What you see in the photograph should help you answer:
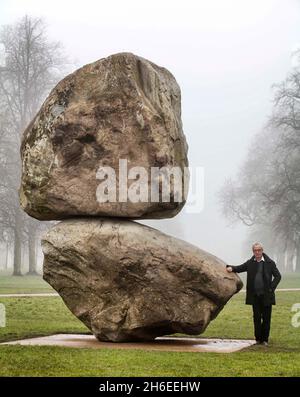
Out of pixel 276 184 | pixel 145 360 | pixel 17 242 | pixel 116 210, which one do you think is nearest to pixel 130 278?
pixel 116 210

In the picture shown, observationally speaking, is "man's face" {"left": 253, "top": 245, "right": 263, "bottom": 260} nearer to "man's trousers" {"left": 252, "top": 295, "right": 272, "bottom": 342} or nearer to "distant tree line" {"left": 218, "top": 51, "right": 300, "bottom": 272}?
"man's trousers" {"left": 252, "top": 295, "right": 272, "bottom": 342}

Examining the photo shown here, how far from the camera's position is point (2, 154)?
130ft

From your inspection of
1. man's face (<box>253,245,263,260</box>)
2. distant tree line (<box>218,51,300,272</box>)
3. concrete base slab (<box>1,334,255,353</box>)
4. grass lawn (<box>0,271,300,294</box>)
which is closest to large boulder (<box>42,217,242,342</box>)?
concrete base slab (<box>1,334,255,353</box>)

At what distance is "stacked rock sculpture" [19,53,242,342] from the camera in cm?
1316

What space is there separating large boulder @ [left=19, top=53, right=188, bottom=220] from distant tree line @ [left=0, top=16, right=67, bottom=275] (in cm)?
2600

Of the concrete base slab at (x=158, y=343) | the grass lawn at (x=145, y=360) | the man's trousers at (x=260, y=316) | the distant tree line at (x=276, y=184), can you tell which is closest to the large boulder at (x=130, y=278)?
the concrete base slab at (x=158, y=343)

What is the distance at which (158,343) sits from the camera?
1409cm

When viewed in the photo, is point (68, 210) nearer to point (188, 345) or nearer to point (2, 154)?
point (188, 345)

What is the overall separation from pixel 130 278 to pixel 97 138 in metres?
2.78

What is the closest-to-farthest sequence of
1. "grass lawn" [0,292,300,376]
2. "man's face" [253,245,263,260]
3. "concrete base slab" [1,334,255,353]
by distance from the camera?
"grass lawn" [0,292,300,376] < "concrete base slab" [1,334,255,353] < "man's face" [253,245,263,260]

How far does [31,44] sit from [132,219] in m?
29.3

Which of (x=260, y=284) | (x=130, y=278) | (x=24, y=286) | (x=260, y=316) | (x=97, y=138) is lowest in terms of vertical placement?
(x=24, y=286)

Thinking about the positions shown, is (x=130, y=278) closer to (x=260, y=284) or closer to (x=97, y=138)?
(x=260, y=284)

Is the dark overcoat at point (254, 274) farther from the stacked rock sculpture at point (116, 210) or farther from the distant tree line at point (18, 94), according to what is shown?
the distant tree line at point (18, 94)
